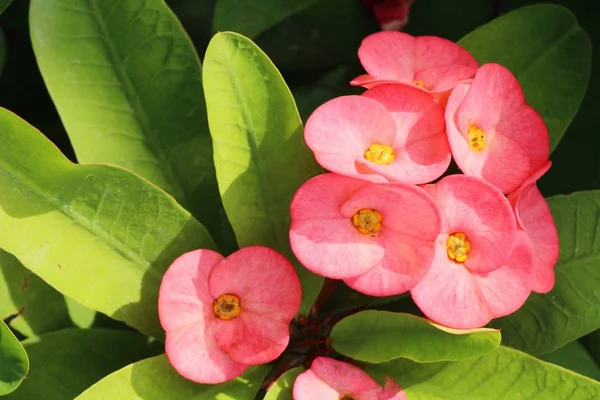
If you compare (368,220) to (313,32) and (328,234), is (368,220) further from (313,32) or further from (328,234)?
(313,32)

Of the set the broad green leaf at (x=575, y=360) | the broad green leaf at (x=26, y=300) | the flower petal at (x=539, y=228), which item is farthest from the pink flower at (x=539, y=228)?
the broad green leaf at (x=26, y=300)

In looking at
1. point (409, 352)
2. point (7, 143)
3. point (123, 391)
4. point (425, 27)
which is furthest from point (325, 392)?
point (425, 27)

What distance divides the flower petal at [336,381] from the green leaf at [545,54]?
0.54 meters

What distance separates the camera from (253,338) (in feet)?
3.19

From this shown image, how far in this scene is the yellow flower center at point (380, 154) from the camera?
953 mm

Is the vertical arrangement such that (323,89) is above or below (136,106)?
below

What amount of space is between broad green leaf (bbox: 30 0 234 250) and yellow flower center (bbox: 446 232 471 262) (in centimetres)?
44

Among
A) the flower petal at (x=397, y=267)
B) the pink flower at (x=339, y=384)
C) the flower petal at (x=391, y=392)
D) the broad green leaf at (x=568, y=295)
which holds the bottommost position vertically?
the broad green leaf at (x=568, y=295)

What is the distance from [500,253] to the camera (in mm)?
918

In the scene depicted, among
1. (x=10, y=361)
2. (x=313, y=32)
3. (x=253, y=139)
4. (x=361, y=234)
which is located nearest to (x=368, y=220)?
(x=361, y=234)

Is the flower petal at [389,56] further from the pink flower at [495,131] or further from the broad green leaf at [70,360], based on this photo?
the broad green leaf at [70,360]

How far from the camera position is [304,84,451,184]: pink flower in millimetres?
913

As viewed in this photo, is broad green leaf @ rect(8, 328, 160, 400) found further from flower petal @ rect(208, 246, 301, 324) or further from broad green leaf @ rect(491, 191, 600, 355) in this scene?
broad green leaf @ rect(491, 191, 600, 355)

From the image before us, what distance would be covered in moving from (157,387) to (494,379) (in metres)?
0.48
